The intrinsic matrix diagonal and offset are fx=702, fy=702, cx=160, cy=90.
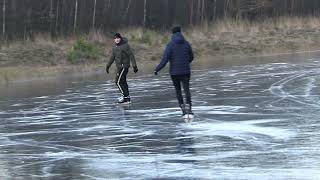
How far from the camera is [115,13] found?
3906cm

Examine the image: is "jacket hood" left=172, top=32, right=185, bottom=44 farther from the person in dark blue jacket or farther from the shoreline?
the shoreline

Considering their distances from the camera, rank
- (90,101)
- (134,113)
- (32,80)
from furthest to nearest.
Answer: (32,80) < (90,101) < (134,113)

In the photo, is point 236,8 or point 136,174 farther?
point 236,8

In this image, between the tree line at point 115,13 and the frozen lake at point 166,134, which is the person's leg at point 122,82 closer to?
the frozen lake at point 166,134

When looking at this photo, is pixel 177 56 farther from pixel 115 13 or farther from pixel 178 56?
pixel 115 13

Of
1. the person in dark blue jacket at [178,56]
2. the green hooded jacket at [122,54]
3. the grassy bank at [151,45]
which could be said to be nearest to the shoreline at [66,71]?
the grassy bank at [151,45]

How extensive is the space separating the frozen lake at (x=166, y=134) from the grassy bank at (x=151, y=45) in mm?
10219

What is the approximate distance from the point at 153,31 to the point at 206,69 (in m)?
11.7

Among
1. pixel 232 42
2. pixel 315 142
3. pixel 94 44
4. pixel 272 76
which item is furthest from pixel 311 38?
pixel 315 142

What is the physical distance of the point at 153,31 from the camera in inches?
1543

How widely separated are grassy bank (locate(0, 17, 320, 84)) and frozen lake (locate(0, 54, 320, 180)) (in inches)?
402

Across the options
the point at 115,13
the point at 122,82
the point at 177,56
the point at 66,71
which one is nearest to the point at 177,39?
the point at 177,56

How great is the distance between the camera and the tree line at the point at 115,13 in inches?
1380

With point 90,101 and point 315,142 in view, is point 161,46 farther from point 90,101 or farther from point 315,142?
point 315,142
